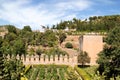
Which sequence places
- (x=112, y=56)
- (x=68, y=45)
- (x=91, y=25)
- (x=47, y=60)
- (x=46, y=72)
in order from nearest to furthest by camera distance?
(x=112, y=56) < (x=46, y=72) < (x=47, y=60) < (x=68, y=45) < (x=91, y=25)

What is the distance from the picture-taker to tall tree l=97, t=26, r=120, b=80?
1972cm

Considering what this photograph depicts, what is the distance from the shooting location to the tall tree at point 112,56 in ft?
64.7

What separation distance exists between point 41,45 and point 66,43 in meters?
5.47

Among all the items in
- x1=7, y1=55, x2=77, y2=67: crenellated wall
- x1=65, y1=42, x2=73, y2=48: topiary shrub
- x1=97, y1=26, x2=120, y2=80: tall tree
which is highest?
x1=97, y1=26, x2=120, y2=80: tall tree

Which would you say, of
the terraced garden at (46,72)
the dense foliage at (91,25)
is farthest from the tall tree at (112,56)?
the dense foliage at (91,25)

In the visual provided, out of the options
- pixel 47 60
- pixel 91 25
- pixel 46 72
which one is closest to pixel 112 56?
pixel 46 72

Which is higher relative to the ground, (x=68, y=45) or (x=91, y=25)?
(x=91, y=25)

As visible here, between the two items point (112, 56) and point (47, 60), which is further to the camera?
point (47, 60)

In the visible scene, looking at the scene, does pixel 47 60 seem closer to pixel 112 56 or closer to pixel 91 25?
pixel 112 56

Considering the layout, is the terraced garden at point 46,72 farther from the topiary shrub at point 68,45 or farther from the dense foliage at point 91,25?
the dense foliage at point 91,25

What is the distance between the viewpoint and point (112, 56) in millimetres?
19859

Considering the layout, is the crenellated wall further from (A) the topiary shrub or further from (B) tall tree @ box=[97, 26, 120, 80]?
(A) the topiary shrub

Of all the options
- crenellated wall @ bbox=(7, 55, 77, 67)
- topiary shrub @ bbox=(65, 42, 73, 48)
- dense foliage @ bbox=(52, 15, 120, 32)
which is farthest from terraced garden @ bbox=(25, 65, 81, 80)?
dense foliage @ bbox=(52, 15, 120, 32)

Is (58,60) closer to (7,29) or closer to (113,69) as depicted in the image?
(113,69)
